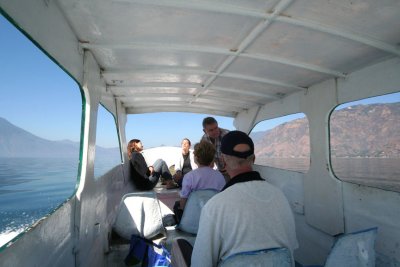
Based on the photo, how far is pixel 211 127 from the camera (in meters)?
4.67

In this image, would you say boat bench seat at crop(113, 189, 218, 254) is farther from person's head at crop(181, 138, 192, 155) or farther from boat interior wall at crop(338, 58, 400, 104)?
person's head at crop(181, 138, 192, 155)

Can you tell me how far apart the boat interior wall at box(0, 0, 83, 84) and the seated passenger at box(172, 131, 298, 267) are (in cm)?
141

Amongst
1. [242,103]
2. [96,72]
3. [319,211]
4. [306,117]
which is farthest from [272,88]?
[96,72]

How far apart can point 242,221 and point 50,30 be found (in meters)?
1.78

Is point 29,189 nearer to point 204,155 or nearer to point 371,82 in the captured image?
point 204,155

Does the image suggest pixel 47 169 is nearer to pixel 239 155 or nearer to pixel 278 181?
pixel 239 155

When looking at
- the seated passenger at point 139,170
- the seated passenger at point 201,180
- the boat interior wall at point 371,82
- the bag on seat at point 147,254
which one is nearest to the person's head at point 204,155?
the seated passenger at point 201,180

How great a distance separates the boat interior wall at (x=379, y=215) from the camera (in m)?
2.68

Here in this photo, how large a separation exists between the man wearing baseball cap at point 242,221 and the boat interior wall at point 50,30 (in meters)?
1.40

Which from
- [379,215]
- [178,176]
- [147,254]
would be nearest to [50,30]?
[147,254]

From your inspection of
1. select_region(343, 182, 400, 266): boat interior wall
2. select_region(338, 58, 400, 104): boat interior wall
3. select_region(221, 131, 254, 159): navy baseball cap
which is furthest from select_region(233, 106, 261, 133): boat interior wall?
select_region(221, 131, 254, 159): navy baseball cap

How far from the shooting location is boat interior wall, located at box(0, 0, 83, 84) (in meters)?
1.44

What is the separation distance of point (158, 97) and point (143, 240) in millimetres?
3276

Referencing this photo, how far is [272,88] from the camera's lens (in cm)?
455
